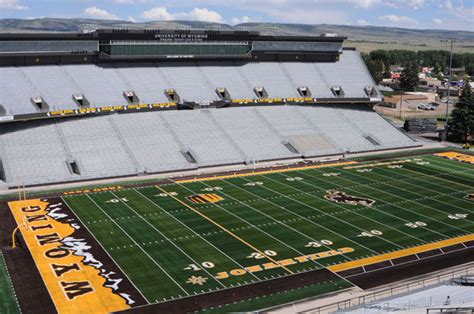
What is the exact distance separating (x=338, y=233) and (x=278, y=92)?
3437 cm

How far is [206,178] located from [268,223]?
12.9 metres

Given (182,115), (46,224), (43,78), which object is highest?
(43,78)

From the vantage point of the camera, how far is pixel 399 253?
32.3 metres

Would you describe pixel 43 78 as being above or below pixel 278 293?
above

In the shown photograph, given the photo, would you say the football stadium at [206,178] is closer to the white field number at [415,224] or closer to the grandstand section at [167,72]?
the white field number at [415,224]

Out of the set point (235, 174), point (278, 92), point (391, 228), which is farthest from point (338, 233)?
point (278, 92)

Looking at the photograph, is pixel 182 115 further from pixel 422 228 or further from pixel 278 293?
pixel 278 293

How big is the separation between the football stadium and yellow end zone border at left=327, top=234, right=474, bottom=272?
154 mm

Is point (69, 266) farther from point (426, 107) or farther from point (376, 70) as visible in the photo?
point (376, 70)

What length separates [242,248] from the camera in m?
32.5

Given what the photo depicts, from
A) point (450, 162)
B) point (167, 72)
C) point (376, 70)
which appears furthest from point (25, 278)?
point (376, 70)

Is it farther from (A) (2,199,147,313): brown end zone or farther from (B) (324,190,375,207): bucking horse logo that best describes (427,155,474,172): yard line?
(A) (2,199,147,313): brown end zone

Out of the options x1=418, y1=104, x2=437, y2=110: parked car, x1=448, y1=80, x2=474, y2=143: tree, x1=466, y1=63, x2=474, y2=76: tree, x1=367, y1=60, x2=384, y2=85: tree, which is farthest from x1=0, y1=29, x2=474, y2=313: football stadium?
x1=466, y1=63, x2=474, y2=76: tree

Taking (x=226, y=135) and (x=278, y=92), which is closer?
(x=226, y=135)
